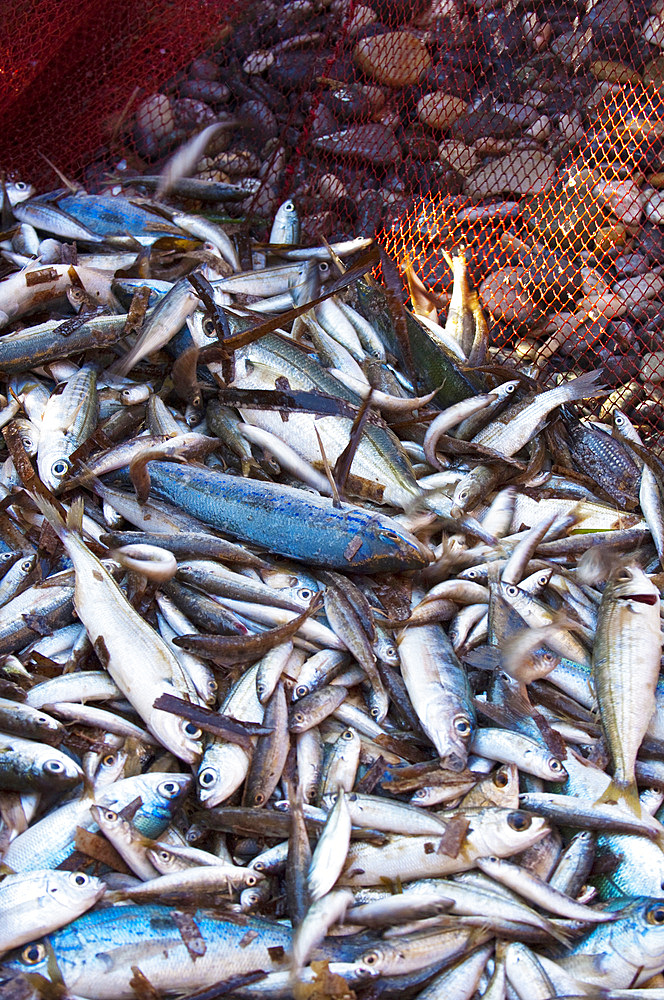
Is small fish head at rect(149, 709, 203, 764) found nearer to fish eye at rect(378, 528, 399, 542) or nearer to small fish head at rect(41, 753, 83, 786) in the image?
small fish head at rect(41, 753, 83, 786)

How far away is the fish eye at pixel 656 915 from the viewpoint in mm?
2219

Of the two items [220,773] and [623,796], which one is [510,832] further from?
[220,773]

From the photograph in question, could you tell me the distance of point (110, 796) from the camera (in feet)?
7.79

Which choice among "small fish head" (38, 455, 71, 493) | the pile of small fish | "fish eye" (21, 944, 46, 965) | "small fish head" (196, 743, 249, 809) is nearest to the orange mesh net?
the pile of small fish

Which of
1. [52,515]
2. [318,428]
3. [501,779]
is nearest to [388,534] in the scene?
[318,428]

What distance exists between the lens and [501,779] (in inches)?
98.8

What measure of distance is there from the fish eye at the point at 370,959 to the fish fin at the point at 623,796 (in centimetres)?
85

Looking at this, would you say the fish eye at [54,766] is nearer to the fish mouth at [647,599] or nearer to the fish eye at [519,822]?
the fish eye at [519,822]

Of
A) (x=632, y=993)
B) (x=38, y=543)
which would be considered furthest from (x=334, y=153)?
(x=632, y=993)

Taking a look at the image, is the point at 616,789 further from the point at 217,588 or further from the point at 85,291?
the point at 85,291

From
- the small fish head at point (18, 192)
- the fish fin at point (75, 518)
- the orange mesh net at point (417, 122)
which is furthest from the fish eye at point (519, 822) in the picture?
the small fish head at point (18, 192)

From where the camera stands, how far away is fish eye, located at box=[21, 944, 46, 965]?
2104 mm

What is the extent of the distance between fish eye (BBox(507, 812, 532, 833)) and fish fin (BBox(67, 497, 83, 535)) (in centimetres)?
179

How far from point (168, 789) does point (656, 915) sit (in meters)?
1.47
